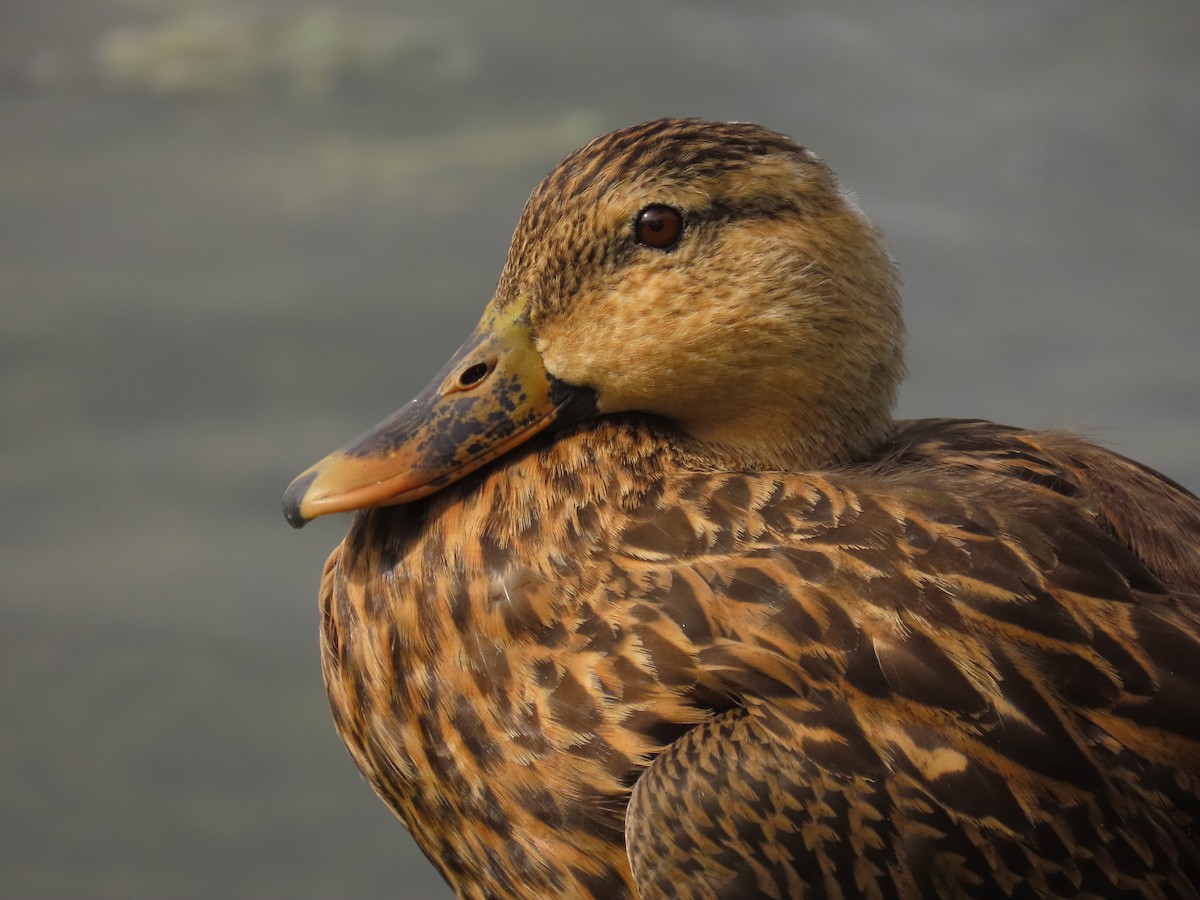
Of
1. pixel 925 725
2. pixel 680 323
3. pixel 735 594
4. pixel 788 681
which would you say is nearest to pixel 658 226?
pixel 680 323

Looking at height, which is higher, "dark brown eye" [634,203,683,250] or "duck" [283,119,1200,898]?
"dark brown eye" [634,203,683,250]

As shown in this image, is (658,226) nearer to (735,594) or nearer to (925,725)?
(735,594)

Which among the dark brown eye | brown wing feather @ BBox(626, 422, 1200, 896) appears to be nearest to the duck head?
the dark brown eye

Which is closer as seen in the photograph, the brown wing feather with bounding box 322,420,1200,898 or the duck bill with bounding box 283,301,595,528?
the brown wing feather with bounding box 322,420,1200,898

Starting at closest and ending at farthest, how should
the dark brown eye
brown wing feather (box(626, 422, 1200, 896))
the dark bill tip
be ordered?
brown wing feather (box(626, 422, 1200, 896))
the dark brown eye
the dark bill tip

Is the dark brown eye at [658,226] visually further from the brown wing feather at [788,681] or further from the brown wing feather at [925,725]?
the brown wing feather at [925,725]

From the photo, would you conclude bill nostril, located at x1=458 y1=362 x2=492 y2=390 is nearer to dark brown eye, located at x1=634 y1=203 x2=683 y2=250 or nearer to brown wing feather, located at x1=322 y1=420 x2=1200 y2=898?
brown wing feather, located at x1=322 y1=420 x2=1200 y2=898

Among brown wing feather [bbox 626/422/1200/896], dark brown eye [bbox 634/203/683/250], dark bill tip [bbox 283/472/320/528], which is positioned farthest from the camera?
dark bill tip [bbox 283/472/320/528]

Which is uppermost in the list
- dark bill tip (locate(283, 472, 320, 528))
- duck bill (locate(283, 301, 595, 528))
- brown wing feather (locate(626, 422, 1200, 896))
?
duck bill (locate(283, 301, 595, 528))
